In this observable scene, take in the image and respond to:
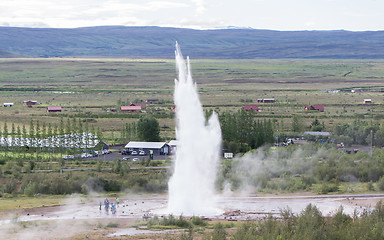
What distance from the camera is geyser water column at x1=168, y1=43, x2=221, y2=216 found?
38000mm

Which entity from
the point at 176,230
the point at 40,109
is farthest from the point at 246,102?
the point at 176,230

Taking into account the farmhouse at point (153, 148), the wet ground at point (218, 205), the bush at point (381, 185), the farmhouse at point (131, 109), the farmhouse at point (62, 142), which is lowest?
the wet ground at point (218, 205)

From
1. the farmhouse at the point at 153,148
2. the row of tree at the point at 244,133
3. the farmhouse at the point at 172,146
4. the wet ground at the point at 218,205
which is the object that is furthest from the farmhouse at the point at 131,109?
the wet ground at the point at 218,205

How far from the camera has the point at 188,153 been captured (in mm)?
38562

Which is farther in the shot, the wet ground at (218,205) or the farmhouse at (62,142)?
the farmhouse at (62,142)

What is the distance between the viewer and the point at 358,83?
624 feet

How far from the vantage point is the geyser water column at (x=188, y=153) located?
38000mm

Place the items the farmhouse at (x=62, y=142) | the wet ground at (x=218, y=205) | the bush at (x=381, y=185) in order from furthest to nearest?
the farmhouse at (x=62, y=142)
the bush at (x=381, y=185)
the wet ground at (x=218, y=205)

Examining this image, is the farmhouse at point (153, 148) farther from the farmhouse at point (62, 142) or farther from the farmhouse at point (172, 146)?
the farmhouse at point (62, 142)

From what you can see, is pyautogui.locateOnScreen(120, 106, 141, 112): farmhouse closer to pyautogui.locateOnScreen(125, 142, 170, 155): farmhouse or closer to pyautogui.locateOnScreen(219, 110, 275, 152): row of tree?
pyautogui.locateOnScreen(219, 110, 275, 152): row of tree

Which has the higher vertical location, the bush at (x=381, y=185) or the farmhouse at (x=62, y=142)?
the farmhouse at (x=62, y=142)

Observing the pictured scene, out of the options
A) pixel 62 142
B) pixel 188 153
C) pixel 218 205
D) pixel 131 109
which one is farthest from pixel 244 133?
pixel 131 109

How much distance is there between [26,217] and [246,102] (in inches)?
3613

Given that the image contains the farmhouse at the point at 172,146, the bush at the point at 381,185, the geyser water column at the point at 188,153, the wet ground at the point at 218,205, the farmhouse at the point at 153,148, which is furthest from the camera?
the farmhouse at the point at 172,146
